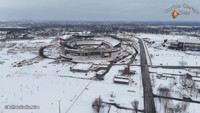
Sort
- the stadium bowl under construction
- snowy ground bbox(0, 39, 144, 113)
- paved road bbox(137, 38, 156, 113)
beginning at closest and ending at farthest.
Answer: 1. paved road bbox(137, 38, 156, 113)
2. snowy ground bbox(0, 39, 144, 113)
3. the stadium bowl under construction

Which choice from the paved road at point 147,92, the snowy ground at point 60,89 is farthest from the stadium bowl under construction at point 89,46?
the paved road at point 147,92

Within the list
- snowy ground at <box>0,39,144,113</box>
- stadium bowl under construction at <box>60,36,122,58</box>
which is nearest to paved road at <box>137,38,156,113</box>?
snowy ground at <box>0,39,144,113</box>

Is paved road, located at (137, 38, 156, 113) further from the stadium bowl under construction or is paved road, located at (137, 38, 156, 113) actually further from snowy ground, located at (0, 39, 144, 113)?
the stadium bowl under construction

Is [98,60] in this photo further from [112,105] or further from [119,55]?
[112,105]

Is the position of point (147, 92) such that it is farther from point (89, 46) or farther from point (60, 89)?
point (89, 46)

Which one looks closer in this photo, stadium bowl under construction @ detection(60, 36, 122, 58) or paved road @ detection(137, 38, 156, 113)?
paved road @ detection(137, 38, 156, 113)

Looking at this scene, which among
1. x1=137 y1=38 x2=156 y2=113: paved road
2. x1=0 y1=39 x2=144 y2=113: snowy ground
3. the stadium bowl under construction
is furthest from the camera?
the stadium bowl under construction

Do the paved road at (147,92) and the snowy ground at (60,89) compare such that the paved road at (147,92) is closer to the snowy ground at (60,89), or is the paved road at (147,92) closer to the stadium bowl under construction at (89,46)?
the snowy ground at (60,89)

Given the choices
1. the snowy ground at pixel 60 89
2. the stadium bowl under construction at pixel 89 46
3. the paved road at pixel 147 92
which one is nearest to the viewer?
the paved road at pixel 147 92

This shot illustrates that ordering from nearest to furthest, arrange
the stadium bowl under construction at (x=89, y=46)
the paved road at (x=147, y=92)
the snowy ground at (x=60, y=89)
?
the paved road at (x=147, y=92), the snowy ground at (x=60, y=89), the stadium bowl under construction at (x=89, y=46)

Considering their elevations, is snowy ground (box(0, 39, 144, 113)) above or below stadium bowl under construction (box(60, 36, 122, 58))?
below

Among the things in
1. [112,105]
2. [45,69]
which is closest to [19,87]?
[45,69]
